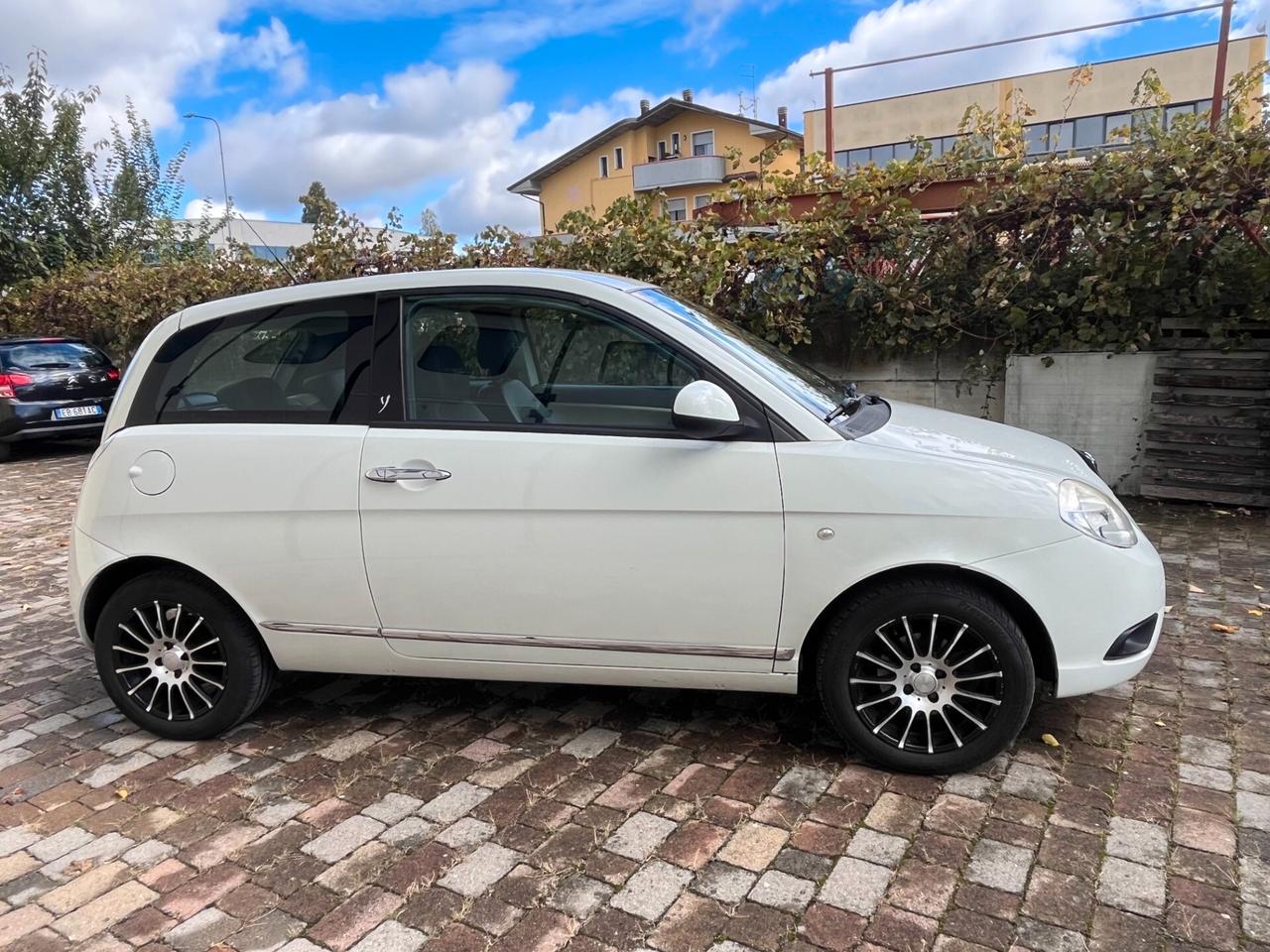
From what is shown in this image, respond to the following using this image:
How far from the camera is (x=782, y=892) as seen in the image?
2482 millimetres

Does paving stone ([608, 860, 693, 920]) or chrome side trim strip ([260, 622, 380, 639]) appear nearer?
paving stone ([608, 860, 693, 920])

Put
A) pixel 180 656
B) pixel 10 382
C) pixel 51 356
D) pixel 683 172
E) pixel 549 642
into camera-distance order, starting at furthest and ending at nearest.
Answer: pixel 683 172 → pixel 51 356 → pixel 10 382 → pixel 180 656 → pixel 549 642

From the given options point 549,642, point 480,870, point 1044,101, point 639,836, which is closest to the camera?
point 480,870

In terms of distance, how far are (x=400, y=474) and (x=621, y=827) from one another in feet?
4.64

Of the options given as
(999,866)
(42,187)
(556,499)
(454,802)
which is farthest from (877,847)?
(42,187)

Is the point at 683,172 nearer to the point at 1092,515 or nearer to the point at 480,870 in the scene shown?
the point at 1092,515

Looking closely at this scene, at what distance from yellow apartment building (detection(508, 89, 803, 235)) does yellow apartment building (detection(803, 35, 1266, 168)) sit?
448cm

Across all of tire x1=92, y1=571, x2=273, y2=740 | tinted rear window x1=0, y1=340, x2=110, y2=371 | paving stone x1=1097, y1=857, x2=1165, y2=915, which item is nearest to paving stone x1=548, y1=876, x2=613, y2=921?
paving stone x1=1097, y1=857, x2=1165, y2=915

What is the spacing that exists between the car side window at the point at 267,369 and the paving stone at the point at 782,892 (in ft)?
6.84

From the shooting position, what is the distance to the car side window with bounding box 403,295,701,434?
3.15 meters

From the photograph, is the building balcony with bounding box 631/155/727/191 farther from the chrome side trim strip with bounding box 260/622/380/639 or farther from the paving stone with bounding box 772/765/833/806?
the paving stone with bounding box 772/765/833/806

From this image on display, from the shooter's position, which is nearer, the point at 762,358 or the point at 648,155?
the point at 762,358

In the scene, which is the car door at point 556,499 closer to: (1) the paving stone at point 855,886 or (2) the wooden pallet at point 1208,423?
(1) the paving stone at point 855,886

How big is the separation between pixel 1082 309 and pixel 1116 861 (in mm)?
5258
